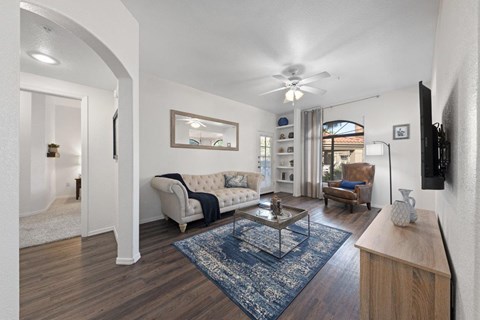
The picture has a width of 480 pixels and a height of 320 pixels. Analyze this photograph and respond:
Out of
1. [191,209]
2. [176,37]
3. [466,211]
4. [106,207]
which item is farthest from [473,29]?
[106,207]

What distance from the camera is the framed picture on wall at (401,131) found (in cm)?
382

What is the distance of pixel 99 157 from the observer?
289 centimetres

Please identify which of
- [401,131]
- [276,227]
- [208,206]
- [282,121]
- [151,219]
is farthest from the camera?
[282,121]

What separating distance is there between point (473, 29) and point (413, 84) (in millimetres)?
4252

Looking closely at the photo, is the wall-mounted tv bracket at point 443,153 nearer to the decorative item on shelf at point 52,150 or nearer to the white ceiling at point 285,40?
the white ceiling at point 285,40

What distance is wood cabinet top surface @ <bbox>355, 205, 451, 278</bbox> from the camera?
0.99 m

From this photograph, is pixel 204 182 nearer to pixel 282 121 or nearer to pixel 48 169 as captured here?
pixel 282 121

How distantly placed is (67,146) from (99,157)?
377cm

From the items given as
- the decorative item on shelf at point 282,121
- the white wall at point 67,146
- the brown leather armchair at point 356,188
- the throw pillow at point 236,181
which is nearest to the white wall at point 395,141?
the brown leather armchair at point 356,188

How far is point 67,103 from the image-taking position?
520 cm

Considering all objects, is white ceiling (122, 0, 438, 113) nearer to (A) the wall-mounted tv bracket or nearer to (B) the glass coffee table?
(A) the wall-mounted tv bracket

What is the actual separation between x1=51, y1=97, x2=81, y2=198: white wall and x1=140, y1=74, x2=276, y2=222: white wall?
3.71 meters

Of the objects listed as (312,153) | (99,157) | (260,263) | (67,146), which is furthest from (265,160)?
(67,146)

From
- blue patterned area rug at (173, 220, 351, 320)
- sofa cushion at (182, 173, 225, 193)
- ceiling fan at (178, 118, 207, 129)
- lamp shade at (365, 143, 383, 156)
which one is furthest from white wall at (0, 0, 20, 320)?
lamp shade at (365, 143, 383, 156)
